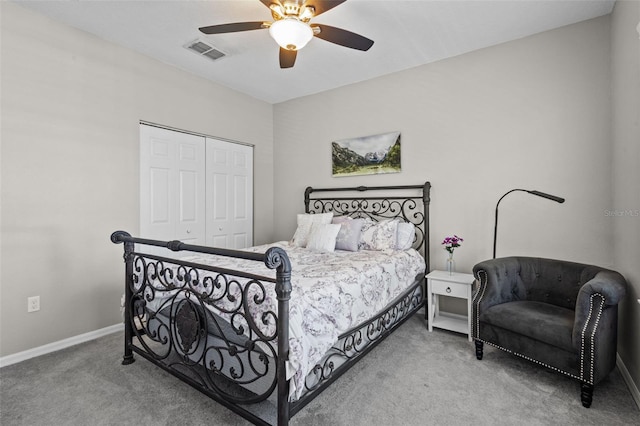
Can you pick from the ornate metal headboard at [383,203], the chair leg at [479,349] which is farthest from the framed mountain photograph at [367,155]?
the chair leg at [479,349]

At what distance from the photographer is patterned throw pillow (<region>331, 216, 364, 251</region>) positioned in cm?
330

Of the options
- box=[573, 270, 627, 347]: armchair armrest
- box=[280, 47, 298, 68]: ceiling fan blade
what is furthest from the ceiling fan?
box=[573, 270, 627, 347]: armchair armrest

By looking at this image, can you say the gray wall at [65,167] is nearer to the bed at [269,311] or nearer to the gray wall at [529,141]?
the bed at [269,311]

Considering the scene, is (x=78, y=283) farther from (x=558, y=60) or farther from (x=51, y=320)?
(x=558, y=60)

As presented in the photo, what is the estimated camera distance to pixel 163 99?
349cm

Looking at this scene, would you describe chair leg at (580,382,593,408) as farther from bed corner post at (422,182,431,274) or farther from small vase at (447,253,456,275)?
bed corner post at (422,182,431,274)

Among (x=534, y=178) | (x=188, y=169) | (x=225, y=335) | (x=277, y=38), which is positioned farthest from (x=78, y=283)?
(x=534, y=178)

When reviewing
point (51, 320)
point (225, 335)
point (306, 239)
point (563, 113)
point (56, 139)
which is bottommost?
point (51, 320)

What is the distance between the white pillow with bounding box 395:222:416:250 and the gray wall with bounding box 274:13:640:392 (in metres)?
0.31

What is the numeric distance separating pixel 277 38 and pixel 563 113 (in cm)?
260

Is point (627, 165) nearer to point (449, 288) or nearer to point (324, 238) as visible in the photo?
point (449, 288)

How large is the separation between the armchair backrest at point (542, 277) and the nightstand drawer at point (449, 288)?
387mm

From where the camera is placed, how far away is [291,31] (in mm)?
1999

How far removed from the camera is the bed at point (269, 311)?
1524mm
